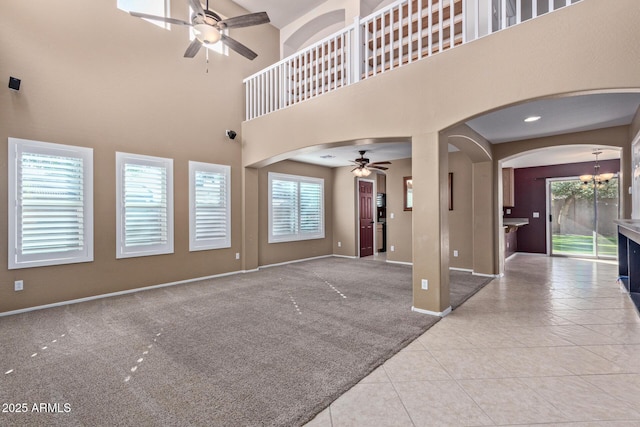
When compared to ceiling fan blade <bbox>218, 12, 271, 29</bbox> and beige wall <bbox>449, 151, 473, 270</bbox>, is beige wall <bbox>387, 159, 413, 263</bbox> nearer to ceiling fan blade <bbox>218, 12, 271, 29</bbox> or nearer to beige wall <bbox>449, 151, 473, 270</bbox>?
beige wall <bbox>449, 151, 473, 270</bbox>

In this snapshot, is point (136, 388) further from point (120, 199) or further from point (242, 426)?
point (120, 199)

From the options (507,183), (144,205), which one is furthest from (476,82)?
(507,183)

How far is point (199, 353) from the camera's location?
2.50 meters

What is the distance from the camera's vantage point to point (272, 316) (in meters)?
3.40

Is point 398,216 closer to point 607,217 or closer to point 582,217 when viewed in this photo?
point 582,217

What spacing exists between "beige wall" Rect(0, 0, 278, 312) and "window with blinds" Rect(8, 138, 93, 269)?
9cm

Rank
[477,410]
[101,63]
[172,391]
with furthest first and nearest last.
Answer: [101,63] < [172,391] < [477,410]

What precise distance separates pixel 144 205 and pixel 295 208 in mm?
3423

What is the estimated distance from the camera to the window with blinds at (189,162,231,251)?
5.17 meters

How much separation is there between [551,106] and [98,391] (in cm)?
510

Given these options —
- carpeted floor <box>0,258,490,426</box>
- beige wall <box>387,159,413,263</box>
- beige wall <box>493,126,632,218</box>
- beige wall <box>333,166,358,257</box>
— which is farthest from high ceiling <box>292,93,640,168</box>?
carpeted floor <box>0,258,490,426</box>

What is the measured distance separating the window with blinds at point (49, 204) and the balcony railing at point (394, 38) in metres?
3.05

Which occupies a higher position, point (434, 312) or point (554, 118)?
point (554, 118)

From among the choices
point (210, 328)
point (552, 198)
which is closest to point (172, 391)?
point (210, 328)
